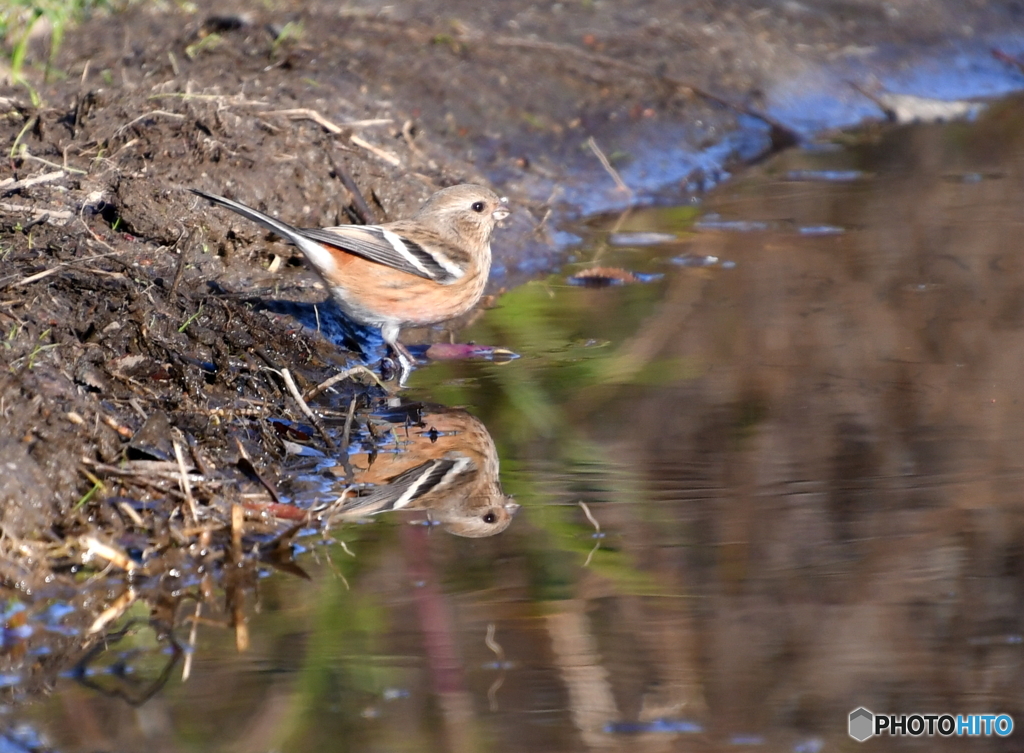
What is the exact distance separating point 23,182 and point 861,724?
4.56 meters

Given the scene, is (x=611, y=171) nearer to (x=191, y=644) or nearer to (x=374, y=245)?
(x=374, y=245)

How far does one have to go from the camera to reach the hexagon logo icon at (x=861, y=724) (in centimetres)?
320

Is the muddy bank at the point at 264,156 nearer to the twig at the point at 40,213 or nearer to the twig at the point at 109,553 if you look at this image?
the twig at the point at 40,213

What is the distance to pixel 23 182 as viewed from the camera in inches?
240

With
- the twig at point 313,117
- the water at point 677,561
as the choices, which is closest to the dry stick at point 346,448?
the water at point 677,561

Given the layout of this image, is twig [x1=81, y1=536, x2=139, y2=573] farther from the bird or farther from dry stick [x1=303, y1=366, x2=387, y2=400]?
the bird

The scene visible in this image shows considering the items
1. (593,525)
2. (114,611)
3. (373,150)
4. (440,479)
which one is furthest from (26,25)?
(593,525)

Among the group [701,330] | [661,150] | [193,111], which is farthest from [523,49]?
[701,330]

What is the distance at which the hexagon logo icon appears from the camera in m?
3.20

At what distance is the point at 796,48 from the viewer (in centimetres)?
1184

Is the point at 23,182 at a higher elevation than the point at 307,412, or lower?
higher

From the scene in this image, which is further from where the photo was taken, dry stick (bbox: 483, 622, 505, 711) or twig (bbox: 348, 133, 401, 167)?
twig (bbox: 348, 133, 401, 167)

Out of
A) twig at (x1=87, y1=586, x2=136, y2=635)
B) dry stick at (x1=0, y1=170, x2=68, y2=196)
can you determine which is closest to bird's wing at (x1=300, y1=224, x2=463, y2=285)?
dry stick at (x1=0, y1=170, x2=68, y2=196)
